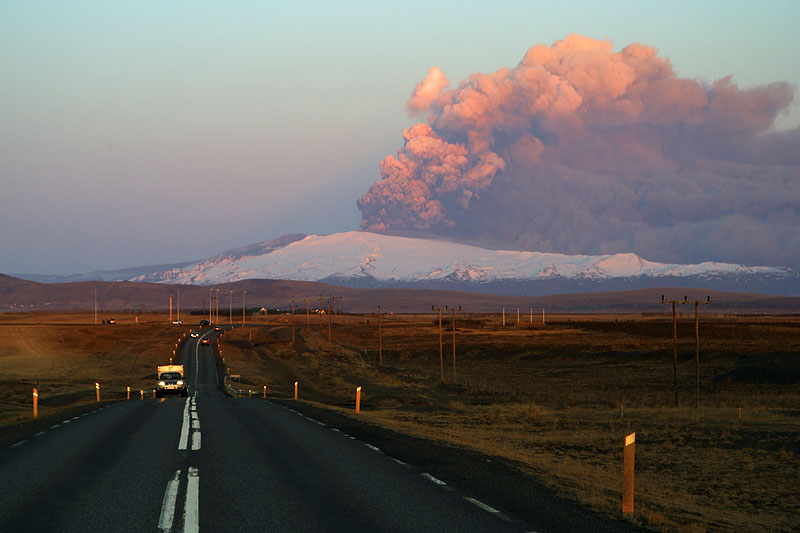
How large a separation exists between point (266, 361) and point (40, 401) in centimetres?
5653

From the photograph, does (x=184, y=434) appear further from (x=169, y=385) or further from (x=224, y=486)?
(x=169, y=385)

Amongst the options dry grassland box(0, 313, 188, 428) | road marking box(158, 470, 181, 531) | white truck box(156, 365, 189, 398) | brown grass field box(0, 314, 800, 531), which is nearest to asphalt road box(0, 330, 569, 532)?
road marking box(158, 470, 181, 531)

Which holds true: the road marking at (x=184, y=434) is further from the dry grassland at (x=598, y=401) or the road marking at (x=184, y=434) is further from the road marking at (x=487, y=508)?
the road marking at (x=487, y=508)

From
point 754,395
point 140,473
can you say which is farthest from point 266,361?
point 140,473

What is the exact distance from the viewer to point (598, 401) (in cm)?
5988

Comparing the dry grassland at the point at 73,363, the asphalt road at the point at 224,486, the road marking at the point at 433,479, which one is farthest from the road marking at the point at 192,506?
the dry grassland at the point at 73,363

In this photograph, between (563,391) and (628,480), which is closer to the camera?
(628,480)

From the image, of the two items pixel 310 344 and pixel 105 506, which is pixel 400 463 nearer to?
pixel 105 506

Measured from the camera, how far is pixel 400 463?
59.9 ft

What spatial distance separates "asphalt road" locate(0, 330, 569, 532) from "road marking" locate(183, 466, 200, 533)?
0.06 ft

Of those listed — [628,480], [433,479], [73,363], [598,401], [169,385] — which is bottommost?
[73,363]

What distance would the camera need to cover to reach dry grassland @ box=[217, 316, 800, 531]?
20.0 metres

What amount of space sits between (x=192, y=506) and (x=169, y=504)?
17.8 inches

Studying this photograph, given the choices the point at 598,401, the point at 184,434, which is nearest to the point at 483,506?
the point at 184,434
